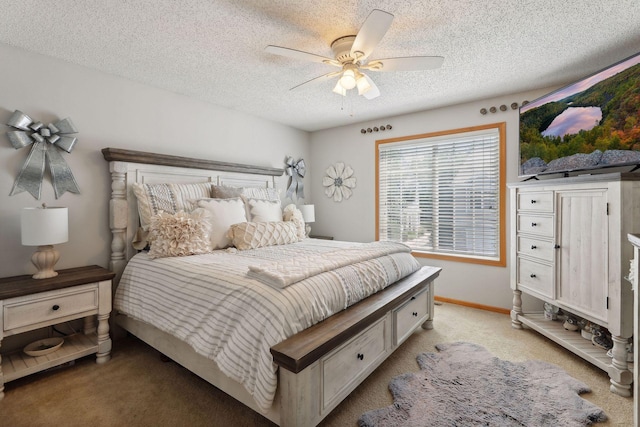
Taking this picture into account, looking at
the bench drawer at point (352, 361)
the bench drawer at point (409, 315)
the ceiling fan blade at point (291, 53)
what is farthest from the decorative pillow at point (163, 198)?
the bench drawer at point (409, 315)

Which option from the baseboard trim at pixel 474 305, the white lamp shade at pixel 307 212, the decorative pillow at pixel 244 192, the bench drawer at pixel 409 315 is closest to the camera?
the bench drawer at pixel 409 315

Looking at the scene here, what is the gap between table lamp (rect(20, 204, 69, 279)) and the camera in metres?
1.95

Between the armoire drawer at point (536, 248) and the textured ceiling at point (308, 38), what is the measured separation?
1.48 metres

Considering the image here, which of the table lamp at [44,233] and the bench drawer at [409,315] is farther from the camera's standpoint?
the bench drawer at [409,315]

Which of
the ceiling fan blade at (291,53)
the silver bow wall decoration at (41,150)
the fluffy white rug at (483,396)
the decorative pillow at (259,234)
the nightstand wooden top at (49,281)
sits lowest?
the fluffy white rug at (483,396)

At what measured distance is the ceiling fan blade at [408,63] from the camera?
192 cm

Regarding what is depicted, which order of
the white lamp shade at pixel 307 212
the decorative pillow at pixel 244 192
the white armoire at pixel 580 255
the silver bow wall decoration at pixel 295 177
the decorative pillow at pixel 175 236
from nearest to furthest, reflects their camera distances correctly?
the white armoire at pixel 580 255, the decorative pillow at pixel 175 236, the decorative pillow at pixel 244 192, the white lamp shade at pixel 307 212, the silver bow wall decoration at pixel 295 177

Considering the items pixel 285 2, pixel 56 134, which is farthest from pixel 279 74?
pixel 56 134

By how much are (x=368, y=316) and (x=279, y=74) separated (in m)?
2.16

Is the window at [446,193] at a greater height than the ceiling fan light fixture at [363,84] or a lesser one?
lesser

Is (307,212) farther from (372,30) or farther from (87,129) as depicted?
(372,30)

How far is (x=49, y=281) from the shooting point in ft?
6.58

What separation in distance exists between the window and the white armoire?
59 centimetres

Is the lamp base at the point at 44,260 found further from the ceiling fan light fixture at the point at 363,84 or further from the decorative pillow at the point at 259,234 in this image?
the ceiling fan light fixture at the point at 363,84
